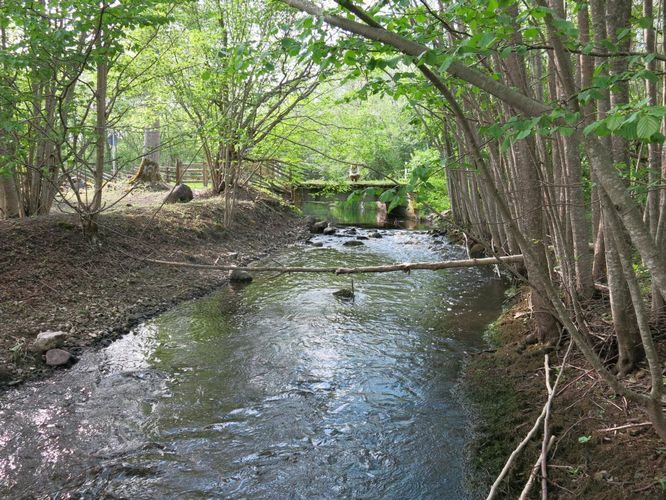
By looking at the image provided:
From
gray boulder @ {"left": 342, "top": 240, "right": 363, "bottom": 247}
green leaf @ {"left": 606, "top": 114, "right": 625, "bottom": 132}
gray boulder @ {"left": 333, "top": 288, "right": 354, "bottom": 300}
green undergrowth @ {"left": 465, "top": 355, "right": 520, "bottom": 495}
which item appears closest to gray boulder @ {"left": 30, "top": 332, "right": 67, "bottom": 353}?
gray boulder @ {"left": 333, "top": 288, "right": 354, "bottom": 300}

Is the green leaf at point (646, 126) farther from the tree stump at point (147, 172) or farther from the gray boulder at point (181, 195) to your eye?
the tree stump at point (147, 172)

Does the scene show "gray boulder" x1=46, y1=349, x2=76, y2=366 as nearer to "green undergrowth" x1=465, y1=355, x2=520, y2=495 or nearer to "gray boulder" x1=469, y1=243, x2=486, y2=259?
"green undergrowth" x1=465, y1=355, x2=520, y2=495

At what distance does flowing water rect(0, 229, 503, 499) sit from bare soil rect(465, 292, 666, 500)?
0.30 m

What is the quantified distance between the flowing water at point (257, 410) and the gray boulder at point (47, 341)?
1.23 ft

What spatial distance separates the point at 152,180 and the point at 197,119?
396cm

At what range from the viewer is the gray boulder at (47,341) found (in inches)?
228

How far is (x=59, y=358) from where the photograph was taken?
5.72 m

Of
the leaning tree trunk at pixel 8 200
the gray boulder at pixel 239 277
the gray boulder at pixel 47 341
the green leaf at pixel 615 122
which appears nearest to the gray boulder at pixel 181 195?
the gray boulder at pixel 239 277

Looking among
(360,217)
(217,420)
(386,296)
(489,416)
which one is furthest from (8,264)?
(360,217)

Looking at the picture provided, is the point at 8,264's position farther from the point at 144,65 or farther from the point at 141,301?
the point at 144,65

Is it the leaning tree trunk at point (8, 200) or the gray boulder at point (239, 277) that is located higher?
the leaning tree trunk at point (8, 200)

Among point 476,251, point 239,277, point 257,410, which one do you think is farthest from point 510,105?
point 476,251

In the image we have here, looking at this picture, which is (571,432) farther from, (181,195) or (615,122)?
(181,195)

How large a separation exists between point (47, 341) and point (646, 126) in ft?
20.6
